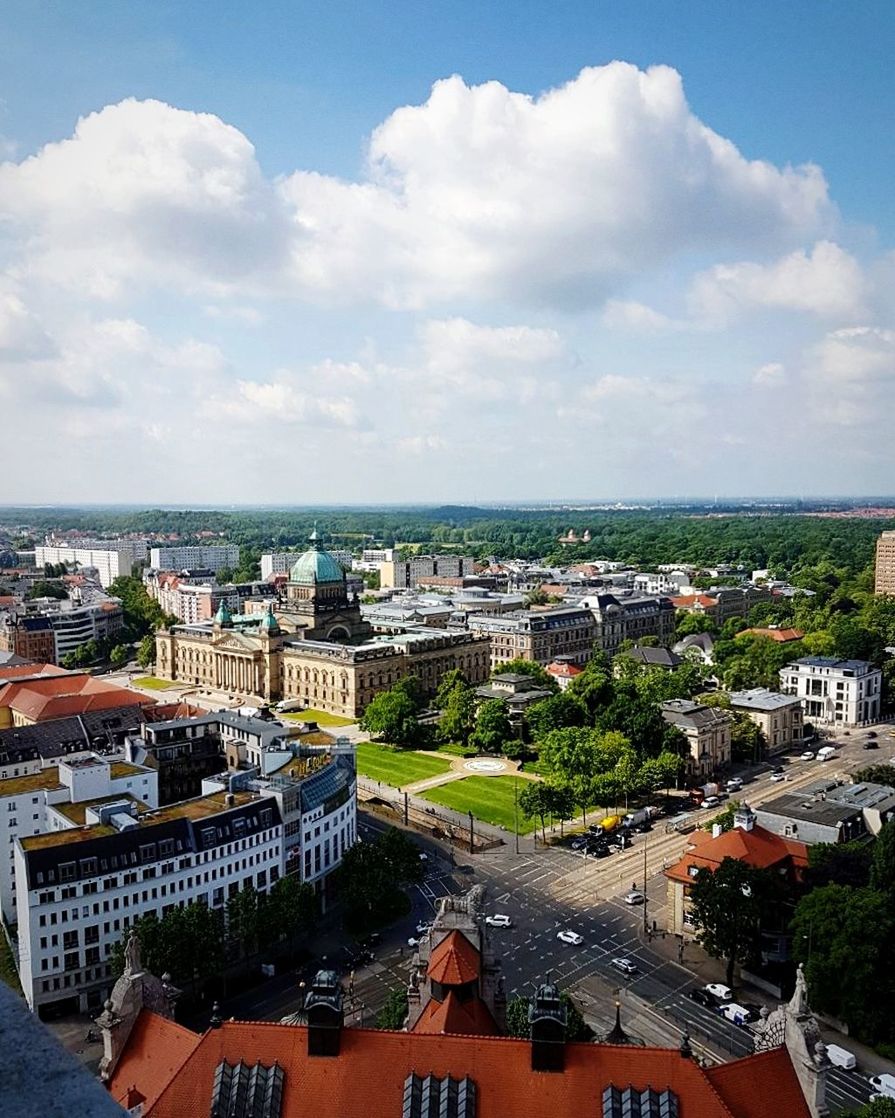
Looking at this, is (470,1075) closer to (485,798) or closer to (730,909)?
(730,909)

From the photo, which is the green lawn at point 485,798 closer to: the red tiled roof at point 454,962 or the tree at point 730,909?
the tree at point 730,909

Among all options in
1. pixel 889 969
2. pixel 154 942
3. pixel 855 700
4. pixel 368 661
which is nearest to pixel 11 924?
pixel 154 942

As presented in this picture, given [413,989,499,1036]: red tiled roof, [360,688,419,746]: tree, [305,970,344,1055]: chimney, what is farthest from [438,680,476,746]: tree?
[305,970,344,1055]: chimney

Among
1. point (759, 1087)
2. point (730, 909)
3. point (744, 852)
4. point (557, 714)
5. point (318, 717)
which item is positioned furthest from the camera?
point (318, 717)

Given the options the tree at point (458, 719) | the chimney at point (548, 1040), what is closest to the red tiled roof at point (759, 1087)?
the chimney at point (548, 1040)

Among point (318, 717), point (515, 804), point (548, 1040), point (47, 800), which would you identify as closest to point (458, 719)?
point (515, 804)

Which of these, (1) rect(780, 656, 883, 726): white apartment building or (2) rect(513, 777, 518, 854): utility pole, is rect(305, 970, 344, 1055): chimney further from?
(1) rect(780, 656, 883, 726): white apartment building
